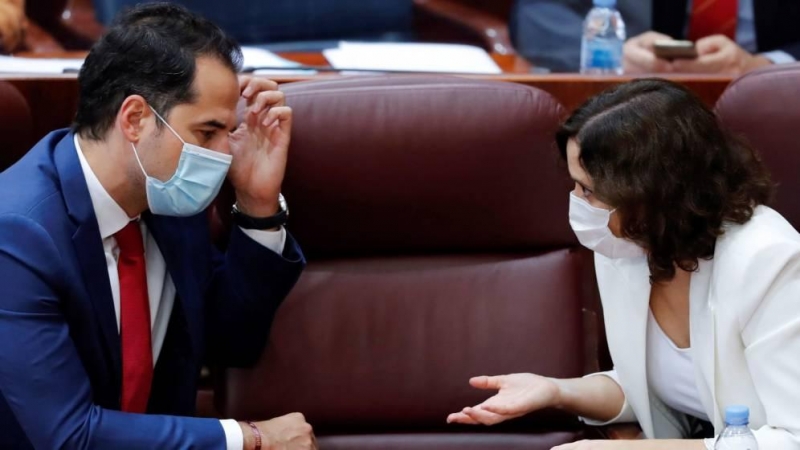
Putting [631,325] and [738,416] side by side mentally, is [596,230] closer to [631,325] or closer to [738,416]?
[631,325]

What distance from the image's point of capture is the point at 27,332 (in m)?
1.54

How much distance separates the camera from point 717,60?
2607mm

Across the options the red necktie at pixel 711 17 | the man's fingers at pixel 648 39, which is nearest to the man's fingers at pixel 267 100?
the man's fingers at pixel 648 39

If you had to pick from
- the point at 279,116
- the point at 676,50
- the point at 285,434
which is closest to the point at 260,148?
the point at 279,116

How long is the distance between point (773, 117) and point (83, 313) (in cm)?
104

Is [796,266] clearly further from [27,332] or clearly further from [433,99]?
[27,332]

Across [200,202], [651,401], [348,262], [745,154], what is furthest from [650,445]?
[200,202]

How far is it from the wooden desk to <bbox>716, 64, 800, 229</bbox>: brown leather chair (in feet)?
1.02

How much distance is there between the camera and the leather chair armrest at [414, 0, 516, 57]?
3.48 m

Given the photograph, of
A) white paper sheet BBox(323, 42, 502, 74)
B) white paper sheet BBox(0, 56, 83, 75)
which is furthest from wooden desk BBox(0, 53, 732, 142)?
white paper sheet BBox(323, 42, 502, 74)

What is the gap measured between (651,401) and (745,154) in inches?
16.4

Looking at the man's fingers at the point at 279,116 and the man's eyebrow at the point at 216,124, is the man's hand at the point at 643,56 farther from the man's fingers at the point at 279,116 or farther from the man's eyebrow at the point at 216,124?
the man's eyebrow at the point at 216,124

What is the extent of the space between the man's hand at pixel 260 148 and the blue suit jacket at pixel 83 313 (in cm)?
7

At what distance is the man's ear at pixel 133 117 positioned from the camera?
1632mm
